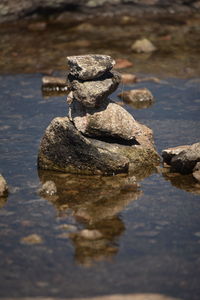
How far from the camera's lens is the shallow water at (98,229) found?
22.1ft

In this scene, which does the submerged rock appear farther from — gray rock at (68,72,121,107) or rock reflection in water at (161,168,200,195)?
gray rock at (68,72,121,107)

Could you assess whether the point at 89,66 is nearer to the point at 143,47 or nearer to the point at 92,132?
the point at 92,132

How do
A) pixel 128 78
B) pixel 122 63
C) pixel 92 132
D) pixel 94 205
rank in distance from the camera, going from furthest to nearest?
1. pixel 122 63
2. pixel 128 78
3. pixel 92 132
4. pixel 94 205

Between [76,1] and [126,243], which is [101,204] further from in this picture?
[76,1]

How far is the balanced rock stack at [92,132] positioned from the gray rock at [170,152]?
29 centimetres

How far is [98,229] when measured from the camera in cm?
798

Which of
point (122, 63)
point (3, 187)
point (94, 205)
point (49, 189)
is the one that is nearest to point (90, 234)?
point (94, 205)

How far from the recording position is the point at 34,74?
14.9 meters

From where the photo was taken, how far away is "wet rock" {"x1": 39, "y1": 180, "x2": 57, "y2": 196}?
29.4 ft

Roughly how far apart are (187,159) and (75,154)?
1.61 m

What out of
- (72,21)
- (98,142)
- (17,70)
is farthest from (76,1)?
(98,142)

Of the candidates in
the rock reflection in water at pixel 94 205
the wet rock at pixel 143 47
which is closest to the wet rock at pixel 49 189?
the rock reflection in water at pixel 94 205

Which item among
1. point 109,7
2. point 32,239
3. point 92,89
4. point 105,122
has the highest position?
point 92,89

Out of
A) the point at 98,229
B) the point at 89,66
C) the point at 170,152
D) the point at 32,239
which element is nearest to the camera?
the point at 32,239
